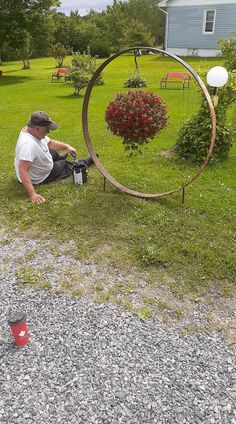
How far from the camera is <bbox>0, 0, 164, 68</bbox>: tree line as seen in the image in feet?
68.0

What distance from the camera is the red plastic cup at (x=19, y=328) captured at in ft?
10.4

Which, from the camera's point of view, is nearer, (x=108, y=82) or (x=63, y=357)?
(x=63, y=357)

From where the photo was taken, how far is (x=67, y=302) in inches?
150

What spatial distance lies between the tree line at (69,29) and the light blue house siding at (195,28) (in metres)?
8.03

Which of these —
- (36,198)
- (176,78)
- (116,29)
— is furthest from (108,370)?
(116,29)

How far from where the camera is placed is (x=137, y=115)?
544 cm

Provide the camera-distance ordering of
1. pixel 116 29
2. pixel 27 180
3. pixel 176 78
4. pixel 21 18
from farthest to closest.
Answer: pixel 116 29
pixel 21 18
pixel 176 78
pixel 27 180

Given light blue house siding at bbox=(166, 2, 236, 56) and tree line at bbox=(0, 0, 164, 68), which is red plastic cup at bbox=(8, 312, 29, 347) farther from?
light blue house siding at bbox=(166, 2, 236, 56)

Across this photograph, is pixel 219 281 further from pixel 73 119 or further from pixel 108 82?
pixel 108 82

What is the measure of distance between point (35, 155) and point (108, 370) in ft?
12.3

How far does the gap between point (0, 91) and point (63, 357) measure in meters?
18.3

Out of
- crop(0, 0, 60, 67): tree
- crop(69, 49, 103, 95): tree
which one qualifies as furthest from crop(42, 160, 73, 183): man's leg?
crop(0, 0, 60, 67): tree

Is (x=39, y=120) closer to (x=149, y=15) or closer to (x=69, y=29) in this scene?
(x=69, y=29)

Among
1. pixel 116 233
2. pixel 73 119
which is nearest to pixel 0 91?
pixel 73 119
